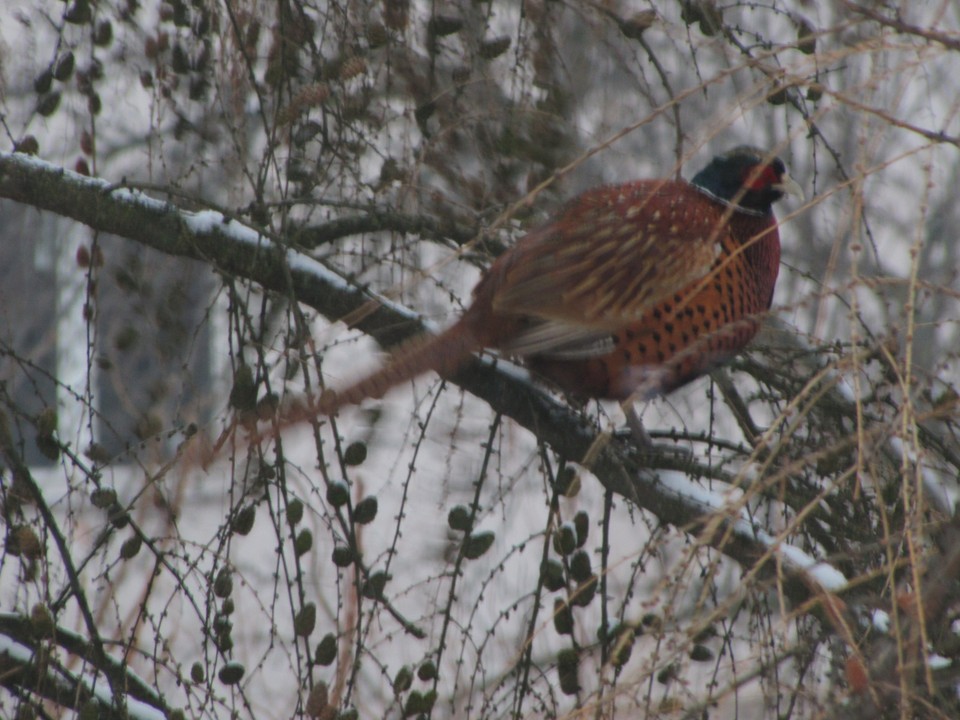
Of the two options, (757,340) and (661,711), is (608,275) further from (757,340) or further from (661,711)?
(661,711)

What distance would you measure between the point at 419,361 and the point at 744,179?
3.63 feet

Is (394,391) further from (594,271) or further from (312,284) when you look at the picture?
(594,271)

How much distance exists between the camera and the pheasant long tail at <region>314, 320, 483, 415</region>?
2199 mm

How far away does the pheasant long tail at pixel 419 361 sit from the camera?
7.22ft

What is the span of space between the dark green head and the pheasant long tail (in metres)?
0.87

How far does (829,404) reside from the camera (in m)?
2.22

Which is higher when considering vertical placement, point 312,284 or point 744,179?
point 744,179

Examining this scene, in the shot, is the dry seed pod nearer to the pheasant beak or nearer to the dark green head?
the dark green head

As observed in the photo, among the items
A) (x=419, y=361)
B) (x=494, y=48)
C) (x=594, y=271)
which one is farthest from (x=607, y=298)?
(x=494, y=48)

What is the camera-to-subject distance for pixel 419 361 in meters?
2.31

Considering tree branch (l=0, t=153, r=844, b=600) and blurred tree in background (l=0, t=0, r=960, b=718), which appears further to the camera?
tree branch (l=0, t=153, r=844, b=600)

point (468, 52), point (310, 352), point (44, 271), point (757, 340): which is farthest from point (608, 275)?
point (44, 271)

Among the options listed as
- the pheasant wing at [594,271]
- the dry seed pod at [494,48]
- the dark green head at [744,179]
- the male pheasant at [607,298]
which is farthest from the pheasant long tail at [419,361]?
the dark green head at [744,179]

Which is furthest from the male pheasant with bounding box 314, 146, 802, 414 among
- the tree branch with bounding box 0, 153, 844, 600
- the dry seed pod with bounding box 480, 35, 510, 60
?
the dry seed pod with bounding box 480, 35, 510, 60
